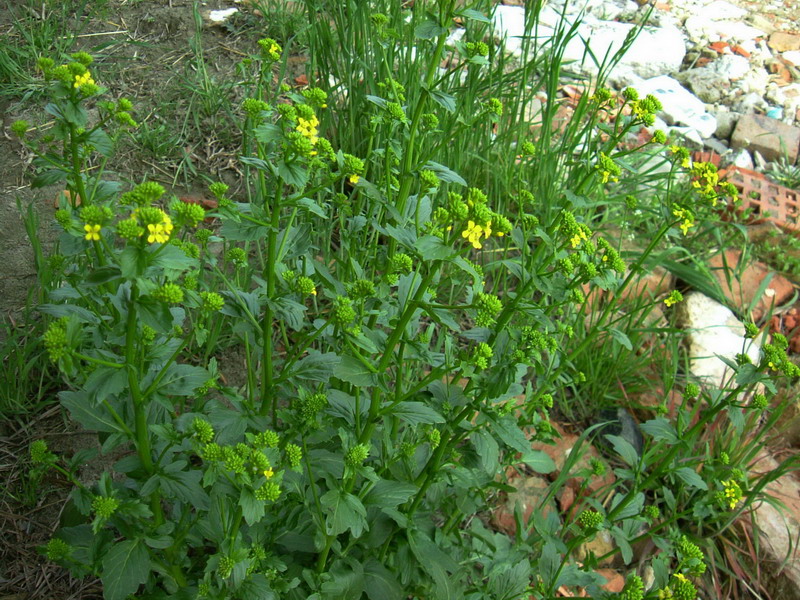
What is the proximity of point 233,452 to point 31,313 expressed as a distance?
1467mm

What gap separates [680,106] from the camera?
450 centimetres

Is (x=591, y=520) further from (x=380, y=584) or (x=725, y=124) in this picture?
(x=725, y=124)

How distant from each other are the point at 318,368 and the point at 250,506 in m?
0.47

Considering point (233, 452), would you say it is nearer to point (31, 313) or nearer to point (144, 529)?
point (144, 529)

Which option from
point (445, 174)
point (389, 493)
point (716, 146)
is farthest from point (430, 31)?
point (716, 146)

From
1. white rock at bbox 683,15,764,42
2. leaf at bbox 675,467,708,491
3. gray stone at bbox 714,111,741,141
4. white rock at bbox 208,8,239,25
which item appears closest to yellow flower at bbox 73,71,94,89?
leaf at bbox 675,467,708,491

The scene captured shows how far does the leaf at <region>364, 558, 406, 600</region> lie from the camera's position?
1.81m

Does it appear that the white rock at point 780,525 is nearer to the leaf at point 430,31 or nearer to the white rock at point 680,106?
the leaf at point 430,31

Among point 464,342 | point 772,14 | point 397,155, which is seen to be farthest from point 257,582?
point 772,14

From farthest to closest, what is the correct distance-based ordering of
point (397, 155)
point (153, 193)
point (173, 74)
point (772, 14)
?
point (772, 14) < point (173, 74) < point (397, 155) < point (153, 193)

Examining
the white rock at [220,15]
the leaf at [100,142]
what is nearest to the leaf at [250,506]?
the leaf at [100,142]

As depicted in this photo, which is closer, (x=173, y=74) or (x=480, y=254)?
(x=480, y=254)

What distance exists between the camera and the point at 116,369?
137 centimetres

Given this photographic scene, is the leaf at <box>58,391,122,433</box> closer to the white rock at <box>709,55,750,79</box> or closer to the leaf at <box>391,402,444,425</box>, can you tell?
the leaf at <box>391,402,444,425</box>
